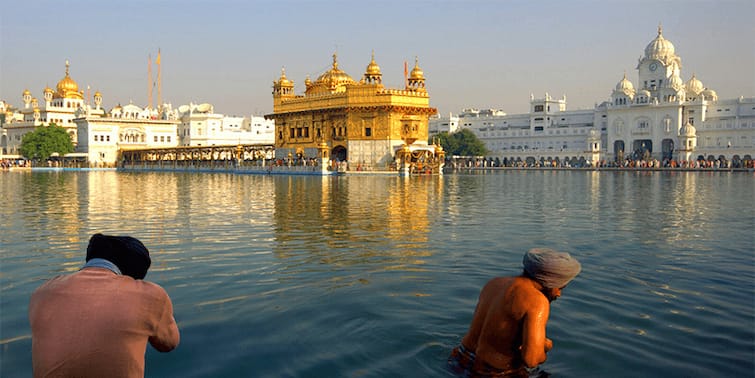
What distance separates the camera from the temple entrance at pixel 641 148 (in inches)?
3182

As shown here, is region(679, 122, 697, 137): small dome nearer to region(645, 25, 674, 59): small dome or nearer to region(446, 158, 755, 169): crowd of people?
region(446, 158, 755, 169): crowd of people

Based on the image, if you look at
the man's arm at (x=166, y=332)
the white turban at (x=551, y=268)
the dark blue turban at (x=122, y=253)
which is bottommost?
the man's arm at (x=166, y=332)

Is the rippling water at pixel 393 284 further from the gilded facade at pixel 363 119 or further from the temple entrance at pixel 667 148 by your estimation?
the temple entrance at pixel 667 148

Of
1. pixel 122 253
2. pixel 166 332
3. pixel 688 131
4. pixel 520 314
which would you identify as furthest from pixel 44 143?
pixel 520 314

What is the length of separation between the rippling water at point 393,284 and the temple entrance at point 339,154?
41.9 meters

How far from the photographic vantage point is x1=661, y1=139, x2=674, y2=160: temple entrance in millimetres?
79125

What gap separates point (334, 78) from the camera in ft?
200

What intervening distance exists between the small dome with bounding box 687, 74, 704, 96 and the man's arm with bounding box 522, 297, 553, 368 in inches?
3641

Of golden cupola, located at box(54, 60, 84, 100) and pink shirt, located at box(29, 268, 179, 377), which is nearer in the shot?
pink shirt, located at box(29, 268, 179, 377)

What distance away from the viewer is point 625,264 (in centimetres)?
917

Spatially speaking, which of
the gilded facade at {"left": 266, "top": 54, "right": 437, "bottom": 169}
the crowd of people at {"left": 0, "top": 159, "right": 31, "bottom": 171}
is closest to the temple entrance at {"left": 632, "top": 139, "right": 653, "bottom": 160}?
the gilded facade at {"left": 266, "top": 54, "right": 437, "bottom": 169}

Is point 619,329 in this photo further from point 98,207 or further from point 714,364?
point 98,207

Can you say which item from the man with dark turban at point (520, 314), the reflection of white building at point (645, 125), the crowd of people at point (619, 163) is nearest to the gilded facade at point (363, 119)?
the crowd of people at point (619, 163)

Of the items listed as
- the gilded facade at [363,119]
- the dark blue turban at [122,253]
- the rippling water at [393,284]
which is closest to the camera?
the dark blue turban at [122,253]
